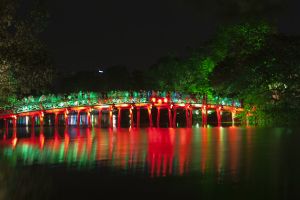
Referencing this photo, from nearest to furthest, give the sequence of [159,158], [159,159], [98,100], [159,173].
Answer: [159,173] < [159,159] < [159,158] < [98,100]

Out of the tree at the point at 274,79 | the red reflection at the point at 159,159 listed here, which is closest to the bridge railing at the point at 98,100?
the tree at the point at 274,79

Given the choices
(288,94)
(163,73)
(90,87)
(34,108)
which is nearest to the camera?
(288,94)

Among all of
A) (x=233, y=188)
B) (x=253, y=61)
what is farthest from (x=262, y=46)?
(x=233, y=188)

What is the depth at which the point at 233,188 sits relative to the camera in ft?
42.2

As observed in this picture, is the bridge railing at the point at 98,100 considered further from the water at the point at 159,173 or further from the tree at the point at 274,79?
the water at the point at 159,173

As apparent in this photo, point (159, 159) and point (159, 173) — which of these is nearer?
point (159, 173)

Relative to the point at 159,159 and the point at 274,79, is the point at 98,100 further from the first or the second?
the point at 159,159

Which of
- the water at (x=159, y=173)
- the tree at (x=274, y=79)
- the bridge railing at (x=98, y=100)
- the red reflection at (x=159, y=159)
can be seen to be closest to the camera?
the water at (x=159, y=173)

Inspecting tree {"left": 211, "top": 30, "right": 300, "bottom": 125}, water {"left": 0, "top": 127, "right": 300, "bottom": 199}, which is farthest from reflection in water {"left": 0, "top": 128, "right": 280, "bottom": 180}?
tree {"left": 211, "top": 30, "right": 300, "bottom": 125}

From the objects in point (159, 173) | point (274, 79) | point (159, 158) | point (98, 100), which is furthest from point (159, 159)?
point (98, 100)

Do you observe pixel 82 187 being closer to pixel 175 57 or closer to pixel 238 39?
pixel 238 39

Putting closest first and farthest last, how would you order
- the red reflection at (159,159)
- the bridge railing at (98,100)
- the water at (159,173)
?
1. the water at (159,173)
2. the red reflection at (159,159)
3. the bridge railing at (98,100)

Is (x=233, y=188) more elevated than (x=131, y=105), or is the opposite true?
(x=131, y=105)

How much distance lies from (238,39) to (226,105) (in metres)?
6.55
